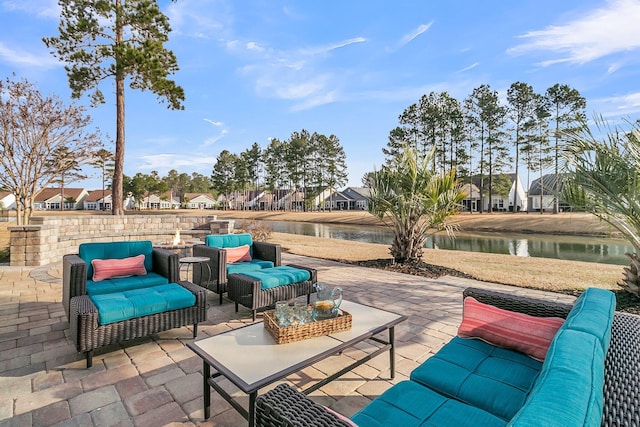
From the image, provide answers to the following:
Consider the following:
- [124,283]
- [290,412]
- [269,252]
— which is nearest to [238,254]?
[269,252]

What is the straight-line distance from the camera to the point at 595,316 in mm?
1344

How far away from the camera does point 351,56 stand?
35.7ft

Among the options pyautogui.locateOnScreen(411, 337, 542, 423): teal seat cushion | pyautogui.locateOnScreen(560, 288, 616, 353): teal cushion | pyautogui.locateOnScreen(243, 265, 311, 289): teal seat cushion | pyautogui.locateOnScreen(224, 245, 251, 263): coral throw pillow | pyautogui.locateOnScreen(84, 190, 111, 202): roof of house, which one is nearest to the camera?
pyautogui.locateOnScreen(560, 288, 616, 353): teal cushion

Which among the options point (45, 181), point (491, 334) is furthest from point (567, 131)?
point (45, 181)

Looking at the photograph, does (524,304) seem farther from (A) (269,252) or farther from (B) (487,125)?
(B) (487,125)

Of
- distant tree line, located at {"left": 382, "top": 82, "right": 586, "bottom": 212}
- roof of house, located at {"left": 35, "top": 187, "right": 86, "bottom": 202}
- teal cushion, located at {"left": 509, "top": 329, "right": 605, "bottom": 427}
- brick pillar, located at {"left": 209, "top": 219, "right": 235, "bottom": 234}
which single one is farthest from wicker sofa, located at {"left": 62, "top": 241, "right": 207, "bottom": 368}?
roof of house, located at {"left": 35, "top": 187, "right": 86, "bottom": 202}

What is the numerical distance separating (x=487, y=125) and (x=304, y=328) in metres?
30.2

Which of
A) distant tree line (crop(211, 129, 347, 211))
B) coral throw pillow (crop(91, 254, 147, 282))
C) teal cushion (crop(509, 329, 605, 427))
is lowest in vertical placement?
coral throw pillow (crop(91, 254, 147, 282))

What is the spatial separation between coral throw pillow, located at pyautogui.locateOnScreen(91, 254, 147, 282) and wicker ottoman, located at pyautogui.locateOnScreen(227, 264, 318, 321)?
1.13m

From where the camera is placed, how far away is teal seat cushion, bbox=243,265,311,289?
3647 millimetres

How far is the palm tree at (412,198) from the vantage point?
236 inches

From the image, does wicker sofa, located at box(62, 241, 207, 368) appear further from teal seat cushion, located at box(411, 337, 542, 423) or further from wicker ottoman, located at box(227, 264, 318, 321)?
teal seat cushion, located at box(411, 337, 542, 423)

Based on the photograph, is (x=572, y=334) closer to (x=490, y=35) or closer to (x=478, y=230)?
(x=490, y=35)

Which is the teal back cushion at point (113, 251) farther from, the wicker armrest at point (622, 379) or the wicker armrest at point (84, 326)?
the wicker armrest at point (622, 379)
